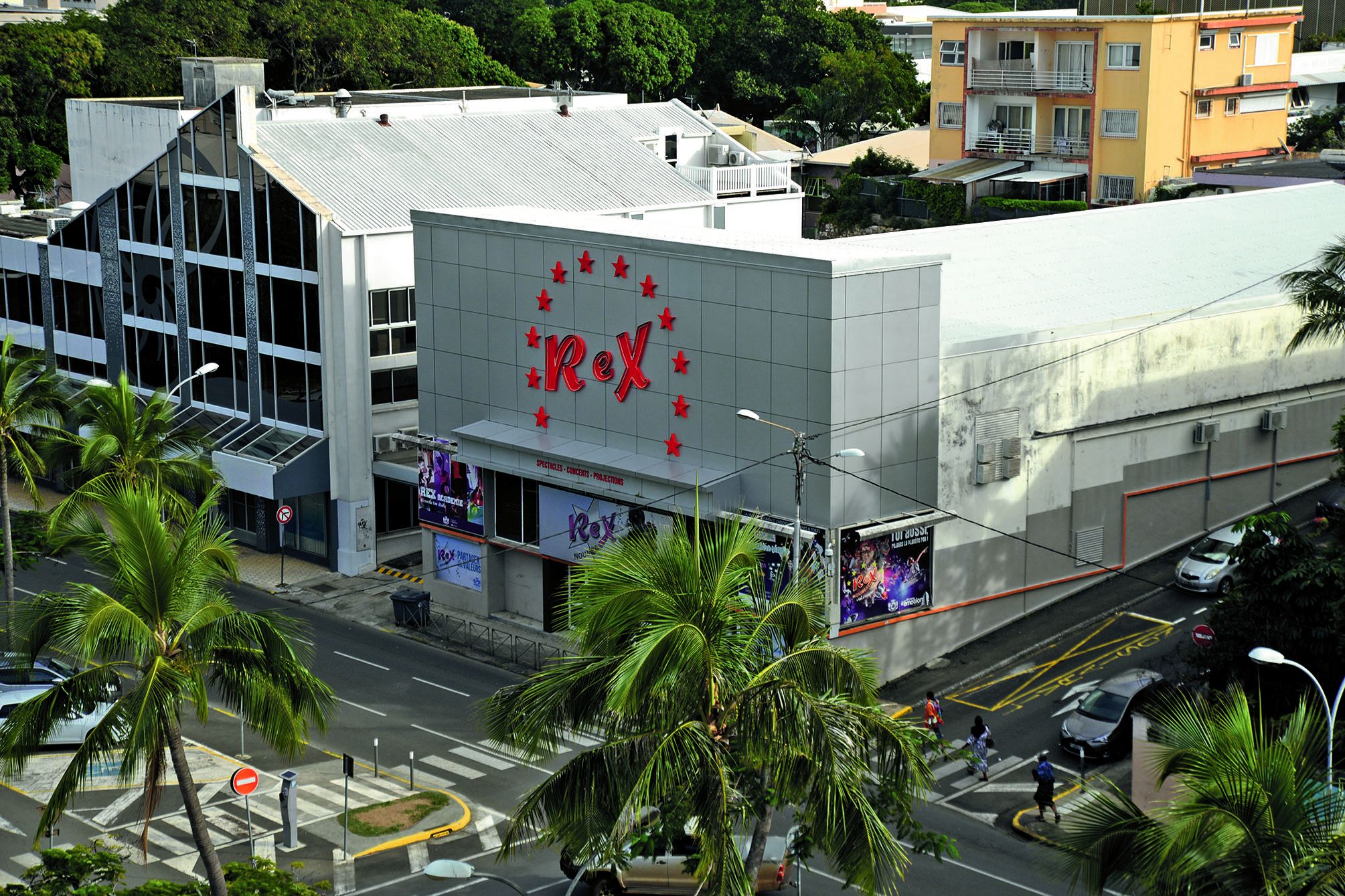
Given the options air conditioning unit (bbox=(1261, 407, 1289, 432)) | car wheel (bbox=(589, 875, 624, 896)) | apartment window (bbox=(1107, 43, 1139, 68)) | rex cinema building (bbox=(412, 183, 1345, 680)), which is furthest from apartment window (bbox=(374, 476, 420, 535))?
apartment window (bbox=(1107, 43, 1139, 68))

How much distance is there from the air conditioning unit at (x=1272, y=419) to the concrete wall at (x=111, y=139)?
40284mm

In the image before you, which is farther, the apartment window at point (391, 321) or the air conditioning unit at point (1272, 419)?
the apartment window at point (391, 321)

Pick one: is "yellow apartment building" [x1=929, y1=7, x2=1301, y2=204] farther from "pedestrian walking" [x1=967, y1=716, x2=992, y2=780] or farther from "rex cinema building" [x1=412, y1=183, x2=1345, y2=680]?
"pedestrian walking" [x1=967, y1=716, x2=992, y2=780]

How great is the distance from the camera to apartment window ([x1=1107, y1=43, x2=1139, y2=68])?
8981 centimetres

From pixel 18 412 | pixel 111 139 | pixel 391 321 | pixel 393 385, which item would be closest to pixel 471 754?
pixel 18 412

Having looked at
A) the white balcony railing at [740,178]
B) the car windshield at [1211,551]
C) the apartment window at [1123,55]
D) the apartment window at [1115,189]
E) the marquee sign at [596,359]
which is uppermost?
the apartment window at [1123,55]

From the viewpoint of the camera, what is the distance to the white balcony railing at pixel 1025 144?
9412cm

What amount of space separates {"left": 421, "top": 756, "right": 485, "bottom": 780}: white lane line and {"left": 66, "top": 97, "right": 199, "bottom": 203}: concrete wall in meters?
32.7

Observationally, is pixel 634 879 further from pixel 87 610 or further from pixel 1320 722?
pixel 1320 722

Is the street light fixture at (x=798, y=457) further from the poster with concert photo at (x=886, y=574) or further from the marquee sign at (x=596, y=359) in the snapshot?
the marquee sign at (x=596, y=359)

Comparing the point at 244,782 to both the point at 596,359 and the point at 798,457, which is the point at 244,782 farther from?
the point at 596,359

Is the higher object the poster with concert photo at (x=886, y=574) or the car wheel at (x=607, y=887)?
the poster with concert photo at (x=886, y=574)

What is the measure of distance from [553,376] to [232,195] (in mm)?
16199

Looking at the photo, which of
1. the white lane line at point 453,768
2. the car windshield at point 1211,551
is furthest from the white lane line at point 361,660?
the car windshield at point 1211,551
